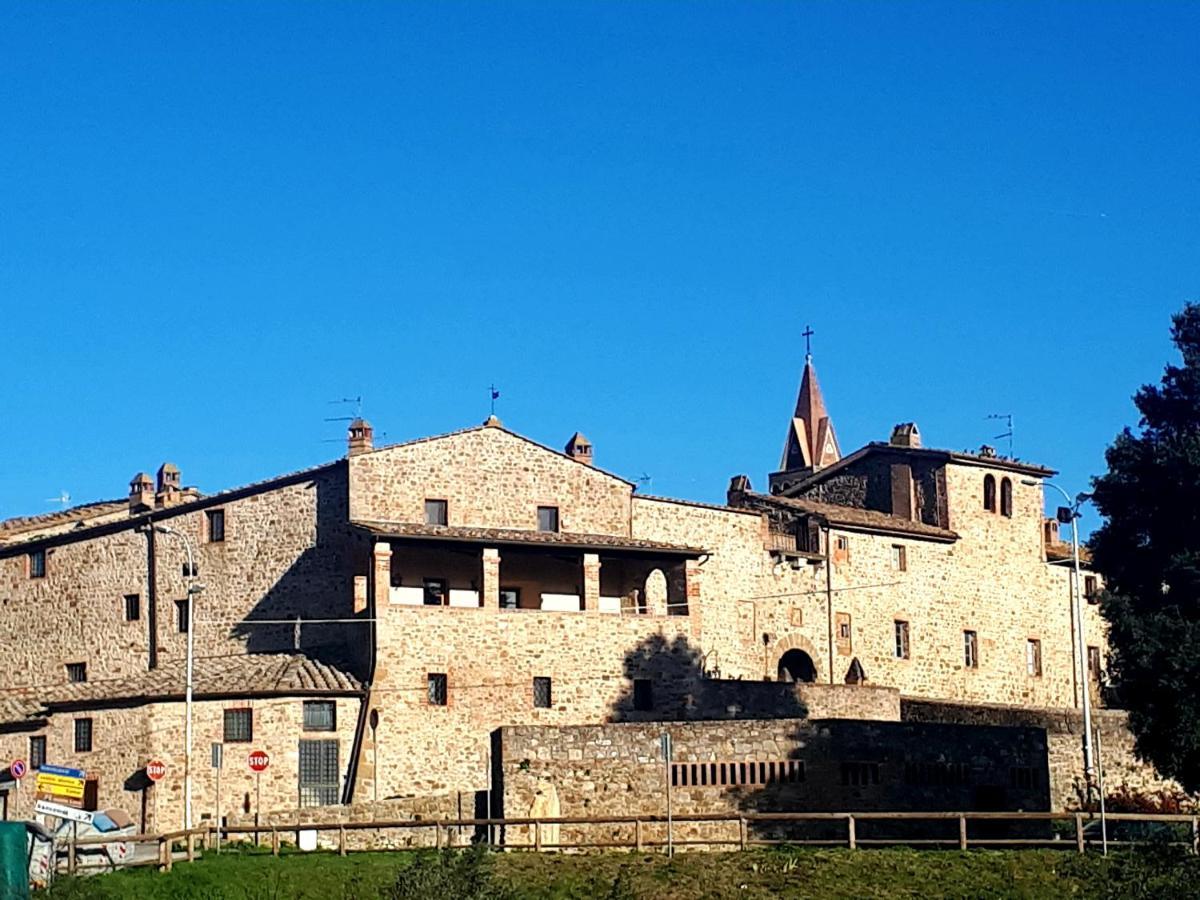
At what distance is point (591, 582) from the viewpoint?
59.8 metres

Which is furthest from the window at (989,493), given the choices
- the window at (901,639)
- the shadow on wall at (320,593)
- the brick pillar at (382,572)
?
the brick pillar at (382,572)

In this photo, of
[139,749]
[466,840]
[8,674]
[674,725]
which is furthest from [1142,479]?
[8,674]

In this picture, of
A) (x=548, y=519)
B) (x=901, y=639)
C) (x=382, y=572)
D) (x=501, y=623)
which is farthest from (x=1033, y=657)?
(x=382, y=572)

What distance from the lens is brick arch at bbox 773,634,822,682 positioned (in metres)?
66.8

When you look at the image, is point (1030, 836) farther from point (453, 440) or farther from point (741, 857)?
point (453, 440)

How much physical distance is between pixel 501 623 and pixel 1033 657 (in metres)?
23.6

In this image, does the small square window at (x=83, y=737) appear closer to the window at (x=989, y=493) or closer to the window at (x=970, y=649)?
the window at (x=970, y=649)

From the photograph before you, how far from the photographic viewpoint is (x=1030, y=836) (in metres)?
47.4

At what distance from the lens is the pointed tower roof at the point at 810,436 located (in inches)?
4424

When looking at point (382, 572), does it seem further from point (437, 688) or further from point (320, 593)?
point (320, 593)

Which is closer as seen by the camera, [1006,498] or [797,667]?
[797,667]

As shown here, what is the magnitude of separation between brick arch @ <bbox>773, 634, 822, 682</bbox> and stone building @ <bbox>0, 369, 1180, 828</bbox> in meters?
0.10

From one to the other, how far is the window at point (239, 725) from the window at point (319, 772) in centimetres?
139

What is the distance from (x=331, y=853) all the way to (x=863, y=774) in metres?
12.2
